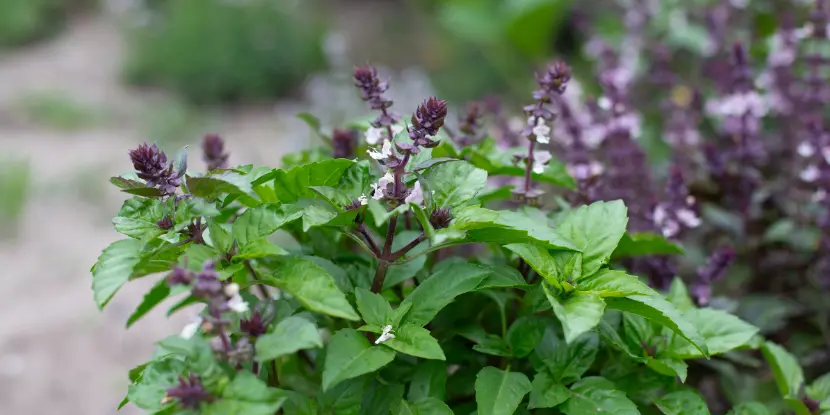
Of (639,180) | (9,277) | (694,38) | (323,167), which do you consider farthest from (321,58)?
(323,167)

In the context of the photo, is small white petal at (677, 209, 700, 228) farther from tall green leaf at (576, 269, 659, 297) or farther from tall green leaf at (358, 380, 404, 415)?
tall green leaf at (358, 380, 404, 415)

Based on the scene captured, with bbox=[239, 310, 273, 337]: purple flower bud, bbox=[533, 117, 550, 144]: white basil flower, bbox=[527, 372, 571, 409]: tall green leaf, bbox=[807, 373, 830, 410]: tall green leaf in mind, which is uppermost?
bbox=[533, 117, 550, 144]: white basil flower

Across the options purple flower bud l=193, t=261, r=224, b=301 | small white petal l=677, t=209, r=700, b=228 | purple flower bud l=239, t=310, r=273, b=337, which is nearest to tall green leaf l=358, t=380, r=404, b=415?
purple flower bud l=239, t=310, r=273, b=337

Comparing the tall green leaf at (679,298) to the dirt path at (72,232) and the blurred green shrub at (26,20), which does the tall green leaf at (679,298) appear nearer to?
the dirt path at (72,232)

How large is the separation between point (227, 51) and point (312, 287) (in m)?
5.03

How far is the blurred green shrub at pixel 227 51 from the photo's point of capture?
5.66 m

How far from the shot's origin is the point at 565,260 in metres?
1.17

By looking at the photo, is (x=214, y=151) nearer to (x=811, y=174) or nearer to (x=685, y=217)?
(x=685, y=217)

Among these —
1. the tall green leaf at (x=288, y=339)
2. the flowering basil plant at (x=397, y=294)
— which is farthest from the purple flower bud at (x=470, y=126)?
the tall green leaf at (x=288, y=339)

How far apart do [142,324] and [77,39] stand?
4.54 metres

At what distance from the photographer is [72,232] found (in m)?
3.81

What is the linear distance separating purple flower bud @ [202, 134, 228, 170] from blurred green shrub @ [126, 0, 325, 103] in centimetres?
438

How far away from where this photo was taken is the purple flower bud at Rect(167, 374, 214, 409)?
92 centimetres

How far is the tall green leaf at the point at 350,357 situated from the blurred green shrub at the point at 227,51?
4890 mm
